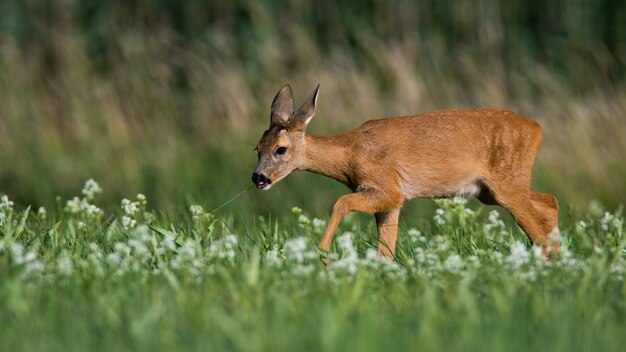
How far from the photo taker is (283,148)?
6969mm

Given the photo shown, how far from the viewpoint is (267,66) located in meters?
12.4

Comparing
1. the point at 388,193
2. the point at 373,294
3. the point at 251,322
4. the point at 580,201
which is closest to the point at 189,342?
the point at 251,322

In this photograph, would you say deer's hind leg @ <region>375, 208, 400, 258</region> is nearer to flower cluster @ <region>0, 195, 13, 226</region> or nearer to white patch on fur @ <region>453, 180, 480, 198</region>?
white patch on fur @ <region>453, 180, 480, 198</region>

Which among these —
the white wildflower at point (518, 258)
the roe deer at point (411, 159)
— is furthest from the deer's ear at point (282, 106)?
the white wildflower at point (518, 258)

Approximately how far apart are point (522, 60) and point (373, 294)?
27.6ft

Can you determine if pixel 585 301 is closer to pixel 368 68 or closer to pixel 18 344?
pixel 18 344

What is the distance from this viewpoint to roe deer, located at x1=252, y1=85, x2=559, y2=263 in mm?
6965

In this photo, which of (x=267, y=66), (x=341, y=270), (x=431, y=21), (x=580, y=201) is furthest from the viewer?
(x=431, y=21)

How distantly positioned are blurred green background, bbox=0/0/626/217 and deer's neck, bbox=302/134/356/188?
6.43 ft

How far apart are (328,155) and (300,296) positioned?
2.24 meters

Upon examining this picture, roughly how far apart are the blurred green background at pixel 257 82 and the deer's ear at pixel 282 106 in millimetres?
1782

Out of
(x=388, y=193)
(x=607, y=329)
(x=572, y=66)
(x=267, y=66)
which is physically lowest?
(x=607, y=329)

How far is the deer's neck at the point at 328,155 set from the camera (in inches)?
279

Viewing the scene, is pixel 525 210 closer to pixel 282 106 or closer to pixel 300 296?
pixel 282 106
